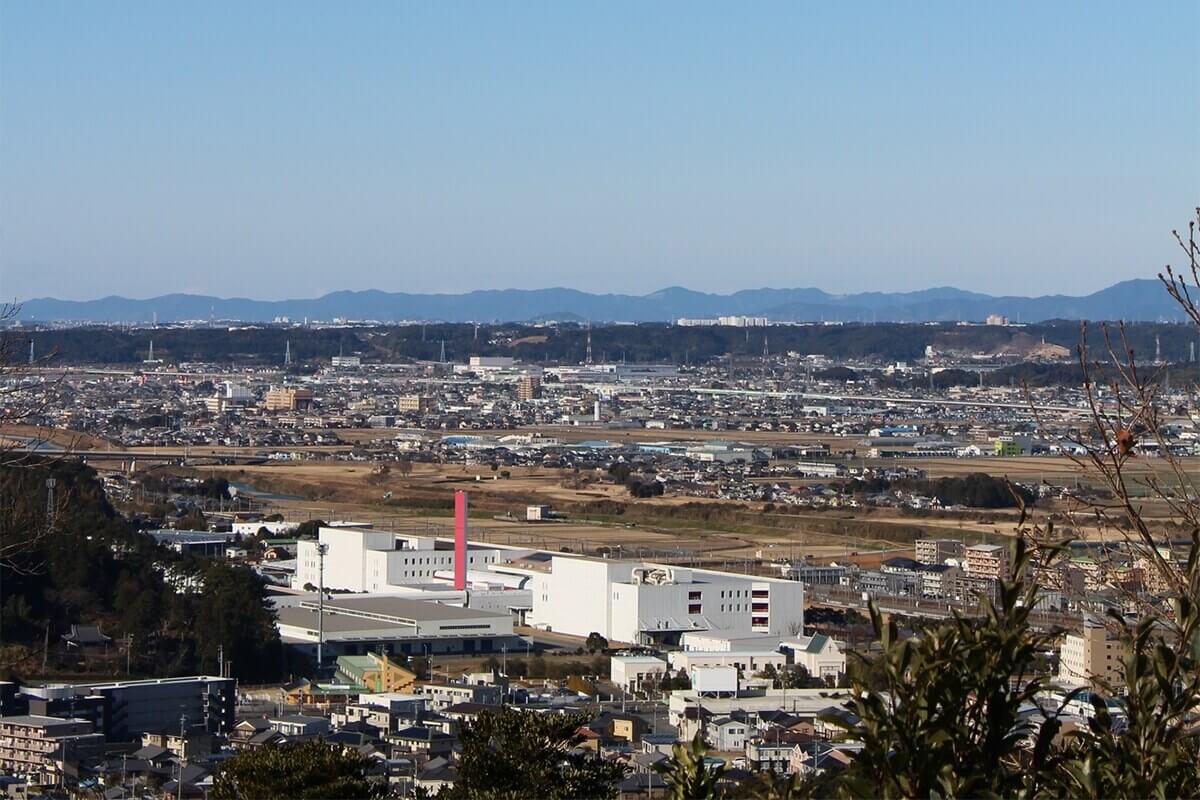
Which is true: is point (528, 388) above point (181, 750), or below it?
above

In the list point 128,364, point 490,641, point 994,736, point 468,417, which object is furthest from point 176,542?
point 128,364

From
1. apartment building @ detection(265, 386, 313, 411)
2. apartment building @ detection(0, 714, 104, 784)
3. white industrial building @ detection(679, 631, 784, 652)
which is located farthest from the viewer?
apartment building @ detection(265, 386, 313, 411)

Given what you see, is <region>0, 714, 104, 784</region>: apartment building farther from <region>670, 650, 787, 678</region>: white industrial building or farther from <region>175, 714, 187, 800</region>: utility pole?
<region>670, 650, 787, 678</region>: white industrial building

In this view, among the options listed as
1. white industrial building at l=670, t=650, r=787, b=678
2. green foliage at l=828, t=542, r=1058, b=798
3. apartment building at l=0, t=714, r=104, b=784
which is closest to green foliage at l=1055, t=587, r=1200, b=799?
green foliage at l=828, t=542, r=1058, b=798

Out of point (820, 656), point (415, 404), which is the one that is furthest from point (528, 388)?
point (820, 656)

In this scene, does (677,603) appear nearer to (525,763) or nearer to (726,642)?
(726,642)
